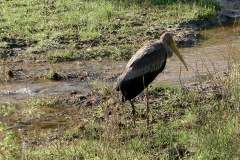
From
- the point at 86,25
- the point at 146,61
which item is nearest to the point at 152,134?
the point at 146,61

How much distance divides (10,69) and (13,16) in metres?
3.38

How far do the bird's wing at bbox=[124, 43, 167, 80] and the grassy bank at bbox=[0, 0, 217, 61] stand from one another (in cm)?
327

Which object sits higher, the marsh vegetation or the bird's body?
the bird's body

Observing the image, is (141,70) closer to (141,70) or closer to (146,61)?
(141,70)

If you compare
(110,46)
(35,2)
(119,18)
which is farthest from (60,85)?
(35,2)

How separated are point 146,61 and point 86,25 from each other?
544 centimetres

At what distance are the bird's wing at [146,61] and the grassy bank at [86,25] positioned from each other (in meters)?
3.27

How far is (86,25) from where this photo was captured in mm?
13023

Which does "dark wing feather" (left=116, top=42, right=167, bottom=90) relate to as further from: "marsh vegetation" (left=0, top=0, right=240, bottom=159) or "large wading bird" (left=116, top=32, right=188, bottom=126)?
"marsh vegetation" (left=0, top=0, right=240, bottom=159)

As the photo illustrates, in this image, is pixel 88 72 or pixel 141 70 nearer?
pixel 141 70

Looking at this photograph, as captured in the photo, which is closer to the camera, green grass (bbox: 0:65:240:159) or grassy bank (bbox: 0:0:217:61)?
green grass (bbox: 0:65:240:159)

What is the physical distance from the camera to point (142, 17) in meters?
13.7

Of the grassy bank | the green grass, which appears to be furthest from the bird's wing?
the grassy bank

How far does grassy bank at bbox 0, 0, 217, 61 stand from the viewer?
1164 centimetres
